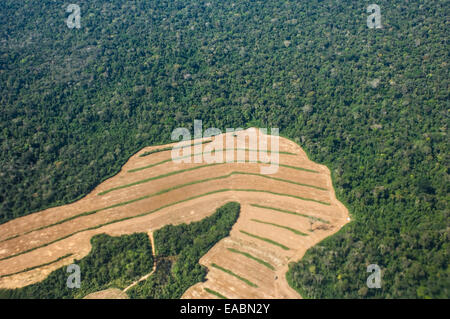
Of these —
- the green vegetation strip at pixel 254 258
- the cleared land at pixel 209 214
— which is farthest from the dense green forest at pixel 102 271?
the green vegetation strip at pixel 254 258

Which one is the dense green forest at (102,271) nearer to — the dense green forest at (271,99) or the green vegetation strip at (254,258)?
the green vegetation strip at (254,258)

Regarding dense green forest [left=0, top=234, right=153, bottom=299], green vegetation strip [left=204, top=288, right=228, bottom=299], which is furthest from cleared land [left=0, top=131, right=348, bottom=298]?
dense green forest [left=0, top=234, right=153, bottom=299]

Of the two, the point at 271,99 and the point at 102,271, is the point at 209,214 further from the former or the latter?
the point at 271,99

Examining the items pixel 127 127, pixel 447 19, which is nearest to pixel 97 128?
pixel 127 127

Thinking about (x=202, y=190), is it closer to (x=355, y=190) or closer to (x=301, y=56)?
(x=355, y=190)

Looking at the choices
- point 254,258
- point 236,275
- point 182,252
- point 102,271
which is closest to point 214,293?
point 236,275
